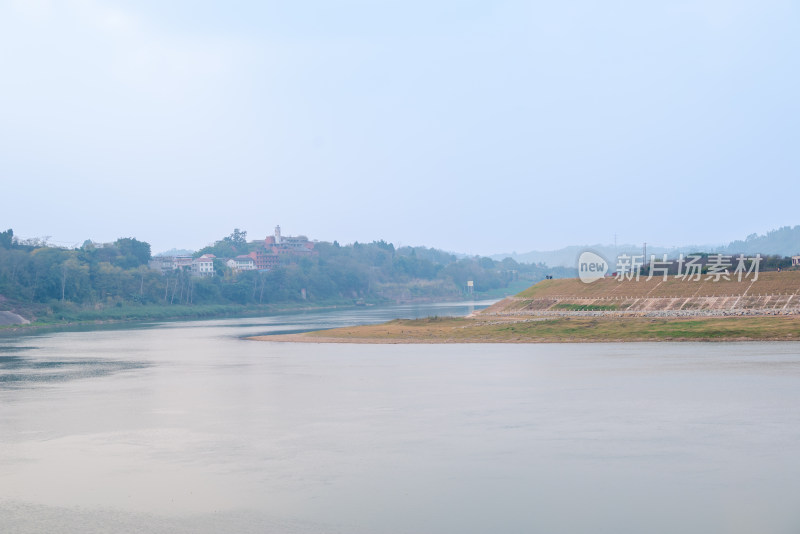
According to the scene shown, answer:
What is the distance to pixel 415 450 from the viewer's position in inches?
906

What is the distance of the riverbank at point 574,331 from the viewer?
5625 centimetres

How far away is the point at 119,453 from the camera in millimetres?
23406

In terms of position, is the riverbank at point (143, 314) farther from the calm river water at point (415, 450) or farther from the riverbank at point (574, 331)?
the calm river water at point (415, 450)

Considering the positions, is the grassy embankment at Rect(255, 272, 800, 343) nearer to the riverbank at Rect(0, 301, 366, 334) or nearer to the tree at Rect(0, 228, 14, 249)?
the riverbank at Rect(0, 301, 366, 334)

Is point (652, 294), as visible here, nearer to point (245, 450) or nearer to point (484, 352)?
point (484, 352)

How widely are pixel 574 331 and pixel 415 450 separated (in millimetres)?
42823

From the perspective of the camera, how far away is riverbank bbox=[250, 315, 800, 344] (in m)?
56.2

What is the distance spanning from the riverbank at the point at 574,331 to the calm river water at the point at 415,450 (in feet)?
43.8

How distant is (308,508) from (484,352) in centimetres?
3751

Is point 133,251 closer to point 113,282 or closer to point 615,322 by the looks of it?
point 113,282

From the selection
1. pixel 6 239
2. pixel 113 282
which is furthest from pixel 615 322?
pixel 6 239

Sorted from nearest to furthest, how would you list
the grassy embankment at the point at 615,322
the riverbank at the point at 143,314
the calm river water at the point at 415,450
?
the calm river water at the point at 415,450 → the grassy embankment at the point at 615,322 → the riverbank at the point at 143,314

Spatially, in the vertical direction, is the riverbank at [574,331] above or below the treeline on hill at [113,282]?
below

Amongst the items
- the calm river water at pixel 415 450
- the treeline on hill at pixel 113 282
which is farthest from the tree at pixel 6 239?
the calm river water at pixel 415 450
